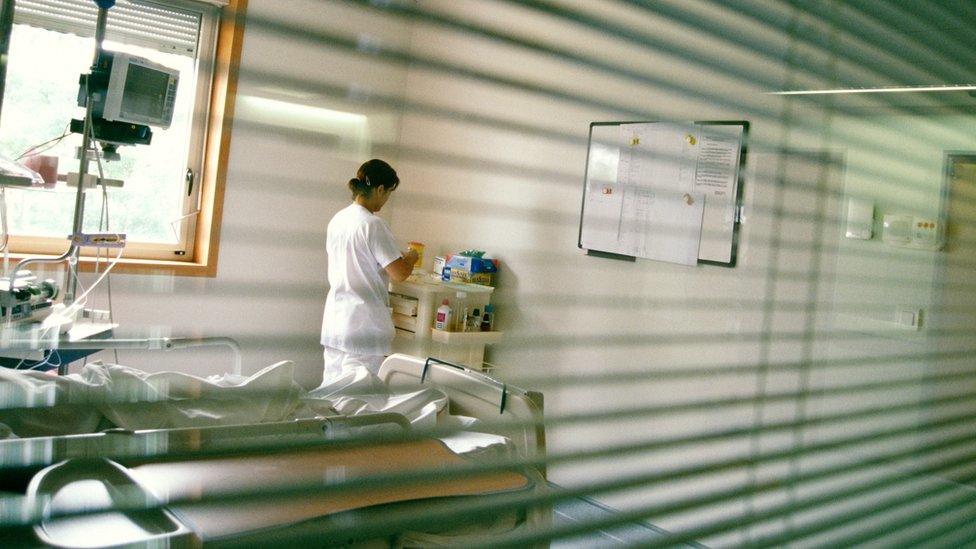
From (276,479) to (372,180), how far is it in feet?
7.11

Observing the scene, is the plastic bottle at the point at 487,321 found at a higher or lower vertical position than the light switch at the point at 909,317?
lower

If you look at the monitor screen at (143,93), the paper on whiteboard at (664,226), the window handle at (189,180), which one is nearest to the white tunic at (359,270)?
the paper on whiteboard at (664,226)

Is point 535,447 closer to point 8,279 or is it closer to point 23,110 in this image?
point 8,279

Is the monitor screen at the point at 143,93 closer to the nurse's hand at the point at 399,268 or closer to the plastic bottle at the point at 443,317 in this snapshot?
the nurse's hand at the point at 399,268

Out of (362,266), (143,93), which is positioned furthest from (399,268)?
(143,93)

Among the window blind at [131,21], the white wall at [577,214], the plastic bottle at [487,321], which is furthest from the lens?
the plastic bottle at [487,321]

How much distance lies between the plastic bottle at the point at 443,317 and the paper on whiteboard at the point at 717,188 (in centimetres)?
133

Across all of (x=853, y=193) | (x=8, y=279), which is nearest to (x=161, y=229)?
(x=8, y=279)

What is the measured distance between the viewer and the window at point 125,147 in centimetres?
398

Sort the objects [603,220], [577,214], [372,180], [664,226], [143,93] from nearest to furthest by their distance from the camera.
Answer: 1. [143,93]
2. [577,214]
3. [372,180]
4. [664,226]
5. [603,220]

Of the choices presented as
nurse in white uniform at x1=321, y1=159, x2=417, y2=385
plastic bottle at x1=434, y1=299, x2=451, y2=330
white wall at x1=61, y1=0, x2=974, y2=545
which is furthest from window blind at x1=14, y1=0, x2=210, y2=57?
plastic bottle at x1=434, y1=299, x2=451, y2=330

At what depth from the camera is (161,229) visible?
4.57 metres

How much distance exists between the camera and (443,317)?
4254 millimetres

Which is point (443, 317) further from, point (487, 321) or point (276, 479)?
point (276, 479)
